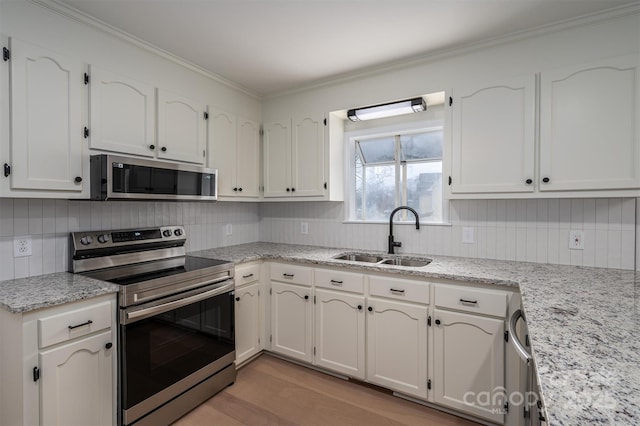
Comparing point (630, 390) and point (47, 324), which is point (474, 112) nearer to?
point (630, 390)

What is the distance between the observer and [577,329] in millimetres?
1050

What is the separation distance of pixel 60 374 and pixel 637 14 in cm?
345

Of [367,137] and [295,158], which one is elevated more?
[367,137]

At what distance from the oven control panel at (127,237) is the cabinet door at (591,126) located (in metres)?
2.56

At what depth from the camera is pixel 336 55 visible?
2.35 m

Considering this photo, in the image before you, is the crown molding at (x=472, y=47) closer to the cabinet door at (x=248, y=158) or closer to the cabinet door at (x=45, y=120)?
the cabinet door at (x=248, y=158)

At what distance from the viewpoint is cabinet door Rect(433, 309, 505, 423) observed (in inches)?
71.8

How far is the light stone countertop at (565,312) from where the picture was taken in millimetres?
673

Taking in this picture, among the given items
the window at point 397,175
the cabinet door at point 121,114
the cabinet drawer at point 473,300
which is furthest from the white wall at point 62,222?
the cabinet drawer at point 473,300

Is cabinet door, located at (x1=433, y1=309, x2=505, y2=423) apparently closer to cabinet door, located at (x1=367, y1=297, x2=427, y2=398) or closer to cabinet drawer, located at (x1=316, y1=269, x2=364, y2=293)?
cabinet door, located at (x1=367, y1=297, x2=427, y2=398)

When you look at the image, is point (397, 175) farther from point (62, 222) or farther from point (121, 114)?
point (62, 222)

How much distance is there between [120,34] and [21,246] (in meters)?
1.39

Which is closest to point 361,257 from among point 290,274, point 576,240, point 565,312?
point 290,274

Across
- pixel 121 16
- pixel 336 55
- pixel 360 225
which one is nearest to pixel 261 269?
pixel 360 225
